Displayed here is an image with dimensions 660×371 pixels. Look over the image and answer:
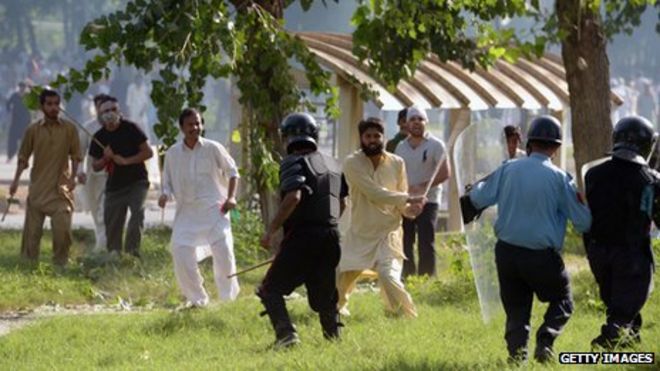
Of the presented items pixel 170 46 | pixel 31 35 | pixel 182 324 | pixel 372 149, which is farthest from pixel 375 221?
pixel 31 35

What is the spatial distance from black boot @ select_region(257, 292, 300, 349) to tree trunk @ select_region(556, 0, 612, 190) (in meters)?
9.71

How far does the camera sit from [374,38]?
15.6 metres

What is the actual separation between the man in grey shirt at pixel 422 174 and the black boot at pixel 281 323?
14.8 ft

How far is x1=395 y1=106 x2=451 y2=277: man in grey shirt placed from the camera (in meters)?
16.1

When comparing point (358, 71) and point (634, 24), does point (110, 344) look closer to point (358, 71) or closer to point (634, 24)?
point (358, 71)

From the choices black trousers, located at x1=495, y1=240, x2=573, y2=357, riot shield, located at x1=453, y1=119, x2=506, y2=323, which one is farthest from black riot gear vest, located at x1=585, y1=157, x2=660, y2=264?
riot shield, located at x1=453, y1=119, x2=506, y2=323

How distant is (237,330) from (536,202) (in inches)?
125

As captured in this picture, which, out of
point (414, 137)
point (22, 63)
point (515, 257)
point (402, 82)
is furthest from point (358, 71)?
point (22, 63)

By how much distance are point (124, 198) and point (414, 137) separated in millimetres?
2954

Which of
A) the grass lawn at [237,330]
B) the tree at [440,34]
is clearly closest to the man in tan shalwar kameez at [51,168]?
the grass lawn at [237,330]

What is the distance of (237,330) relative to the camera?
1279 centimetres

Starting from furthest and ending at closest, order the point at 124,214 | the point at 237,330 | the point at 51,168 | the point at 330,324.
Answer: the point at 124,214, the point at 51,168, the point at 237,330, the point at 330,324

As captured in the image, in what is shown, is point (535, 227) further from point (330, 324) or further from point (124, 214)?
point (124, 214)

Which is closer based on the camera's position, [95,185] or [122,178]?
[122,178]
